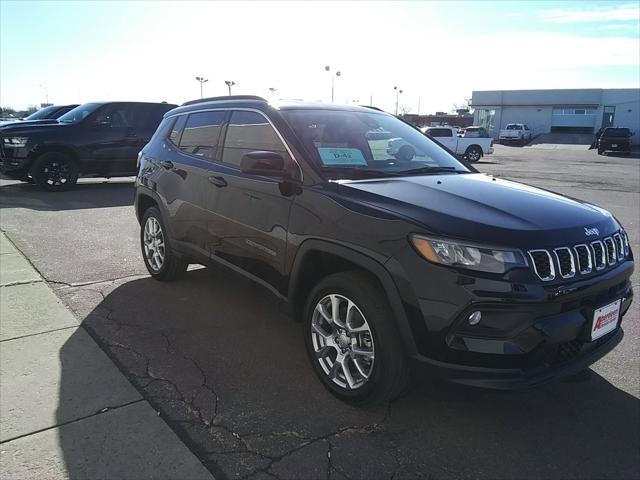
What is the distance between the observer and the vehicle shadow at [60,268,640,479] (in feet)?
8.38

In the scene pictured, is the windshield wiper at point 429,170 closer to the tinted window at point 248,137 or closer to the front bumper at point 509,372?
the tinted window at point 248,137

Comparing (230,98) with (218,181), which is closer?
(218,181)

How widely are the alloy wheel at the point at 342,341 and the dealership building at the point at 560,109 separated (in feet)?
202

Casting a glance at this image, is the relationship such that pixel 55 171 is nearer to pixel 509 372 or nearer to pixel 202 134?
pixel 202 134

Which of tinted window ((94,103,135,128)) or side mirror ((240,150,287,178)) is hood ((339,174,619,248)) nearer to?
side mirror ((240,150,287,178))

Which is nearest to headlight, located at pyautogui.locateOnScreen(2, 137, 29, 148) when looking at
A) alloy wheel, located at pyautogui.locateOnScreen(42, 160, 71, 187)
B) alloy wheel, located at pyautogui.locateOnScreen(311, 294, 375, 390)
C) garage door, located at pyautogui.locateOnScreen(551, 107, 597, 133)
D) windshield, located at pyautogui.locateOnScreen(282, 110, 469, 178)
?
alloy wheel, located at pyautogui.locateOnScreen(42, 160, 71, 187)

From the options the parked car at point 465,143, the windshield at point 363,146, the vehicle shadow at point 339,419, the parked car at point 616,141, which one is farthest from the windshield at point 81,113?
the parked car at point 616,141

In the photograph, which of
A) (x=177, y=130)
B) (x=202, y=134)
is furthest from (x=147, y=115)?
(x=202, y=134)

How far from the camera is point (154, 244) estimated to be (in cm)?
525

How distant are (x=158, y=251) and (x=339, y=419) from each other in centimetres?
302

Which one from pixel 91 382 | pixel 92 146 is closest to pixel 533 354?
pixel 91 382

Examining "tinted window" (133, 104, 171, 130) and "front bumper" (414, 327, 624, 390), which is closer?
"front bumper" (414, 327, 624, 390)

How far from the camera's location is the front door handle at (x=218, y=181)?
13.1 ft

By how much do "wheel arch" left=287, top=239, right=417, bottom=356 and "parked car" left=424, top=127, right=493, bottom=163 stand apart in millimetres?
24493
